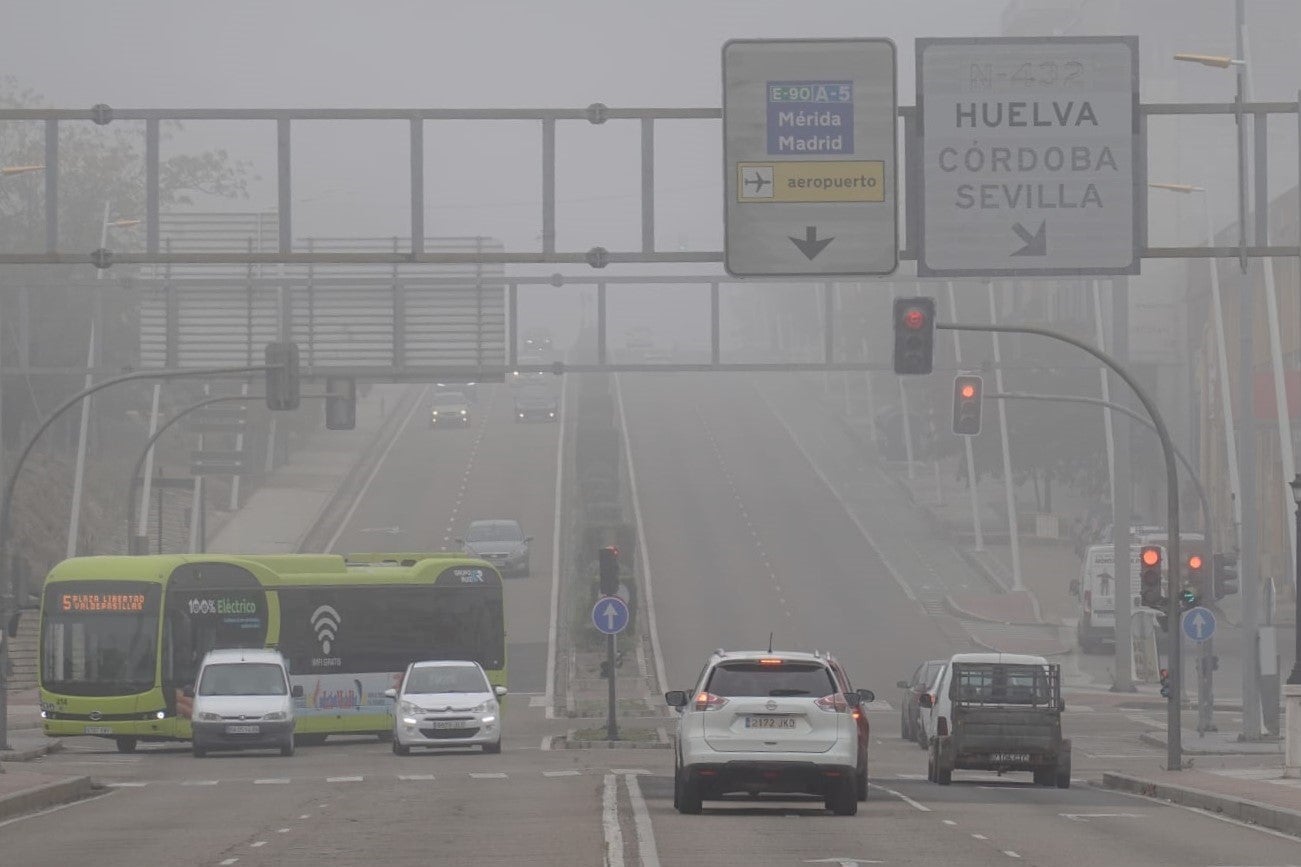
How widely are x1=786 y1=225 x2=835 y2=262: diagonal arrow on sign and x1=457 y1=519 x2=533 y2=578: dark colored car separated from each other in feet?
153

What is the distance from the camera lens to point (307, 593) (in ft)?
133

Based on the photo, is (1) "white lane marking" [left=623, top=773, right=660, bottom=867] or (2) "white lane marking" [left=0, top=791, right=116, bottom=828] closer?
(1) "white lane marking" [left=623, top=773, right=660, bottom=867]

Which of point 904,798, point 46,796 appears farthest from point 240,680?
point 904,798

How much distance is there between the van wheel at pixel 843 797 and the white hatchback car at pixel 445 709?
1431 cm

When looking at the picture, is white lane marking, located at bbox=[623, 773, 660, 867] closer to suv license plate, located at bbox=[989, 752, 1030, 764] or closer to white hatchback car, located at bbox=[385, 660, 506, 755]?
suv license plate, located at bbox=[989, 752, 1030, 764]

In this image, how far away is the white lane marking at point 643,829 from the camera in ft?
53.9

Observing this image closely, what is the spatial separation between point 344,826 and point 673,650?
37.6 m

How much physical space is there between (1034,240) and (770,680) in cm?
554

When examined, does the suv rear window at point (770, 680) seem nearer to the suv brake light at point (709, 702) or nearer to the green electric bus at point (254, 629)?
the suv brake light at point (709, 702)

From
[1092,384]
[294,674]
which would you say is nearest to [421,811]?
[294,674]

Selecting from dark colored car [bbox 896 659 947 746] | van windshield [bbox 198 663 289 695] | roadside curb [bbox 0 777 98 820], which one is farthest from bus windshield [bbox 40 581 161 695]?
dark colored car [bbox 896 659 947 746]

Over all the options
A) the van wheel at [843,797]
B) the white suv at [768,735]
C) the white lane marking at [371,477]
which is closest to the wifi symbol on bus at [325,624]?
the white suv at [768,735]

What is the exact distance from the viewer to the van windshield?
119 ft

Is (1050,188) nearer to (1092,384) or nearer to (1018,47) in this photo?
(1018,47)
